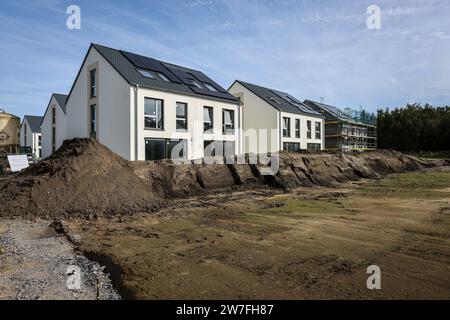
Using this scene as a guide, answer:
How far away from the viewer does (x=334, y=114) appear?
38.3 m

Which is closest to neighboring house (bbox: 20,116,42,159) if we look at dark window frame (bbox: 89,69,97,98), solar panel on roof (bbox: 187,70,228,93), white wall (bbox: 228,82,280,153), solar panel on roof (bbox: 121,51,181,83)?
dark window frame (bbox: 89,69,97,98)

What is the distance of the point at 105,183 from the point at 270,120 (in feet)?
61.8

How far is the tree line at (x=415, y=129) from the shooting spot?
36094 mm

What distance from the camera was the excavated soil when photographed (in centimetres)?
831

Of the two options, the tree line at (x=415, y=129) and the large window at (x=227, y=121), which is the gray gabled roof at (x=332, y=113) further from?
the large window at (x=227, y=121)

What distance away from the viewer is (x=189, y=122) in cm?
1933

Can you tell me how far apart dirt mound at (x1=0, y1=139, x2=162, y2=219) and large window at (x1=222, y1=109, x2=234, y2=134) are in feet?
39.7

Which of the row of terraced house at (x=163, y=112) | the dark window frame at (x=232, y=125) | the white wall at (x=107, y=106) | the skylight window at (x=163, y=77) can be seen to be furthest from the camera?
the dark window frame at (x=232, y=125)

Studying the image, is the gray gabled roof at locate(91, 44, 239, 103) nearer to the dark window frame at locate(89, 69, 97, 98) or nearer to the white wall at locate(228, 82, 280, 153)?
the dark window frame at locate(89, 69, 97, 98)

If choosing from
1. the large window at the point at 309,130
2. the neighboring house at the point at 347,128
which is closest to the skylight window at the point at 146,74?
the large window at the point at 309,130

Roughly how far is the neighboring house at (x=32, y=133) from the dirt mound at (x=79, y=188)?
38.1m

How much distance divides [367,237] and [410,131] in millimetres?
37900

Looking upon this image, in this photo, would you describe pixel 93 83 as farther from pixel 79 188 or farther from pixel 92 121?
pixel 79 188

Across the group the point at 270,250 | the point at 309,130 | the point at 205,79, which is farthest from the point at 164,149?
A: the point at 309,130
